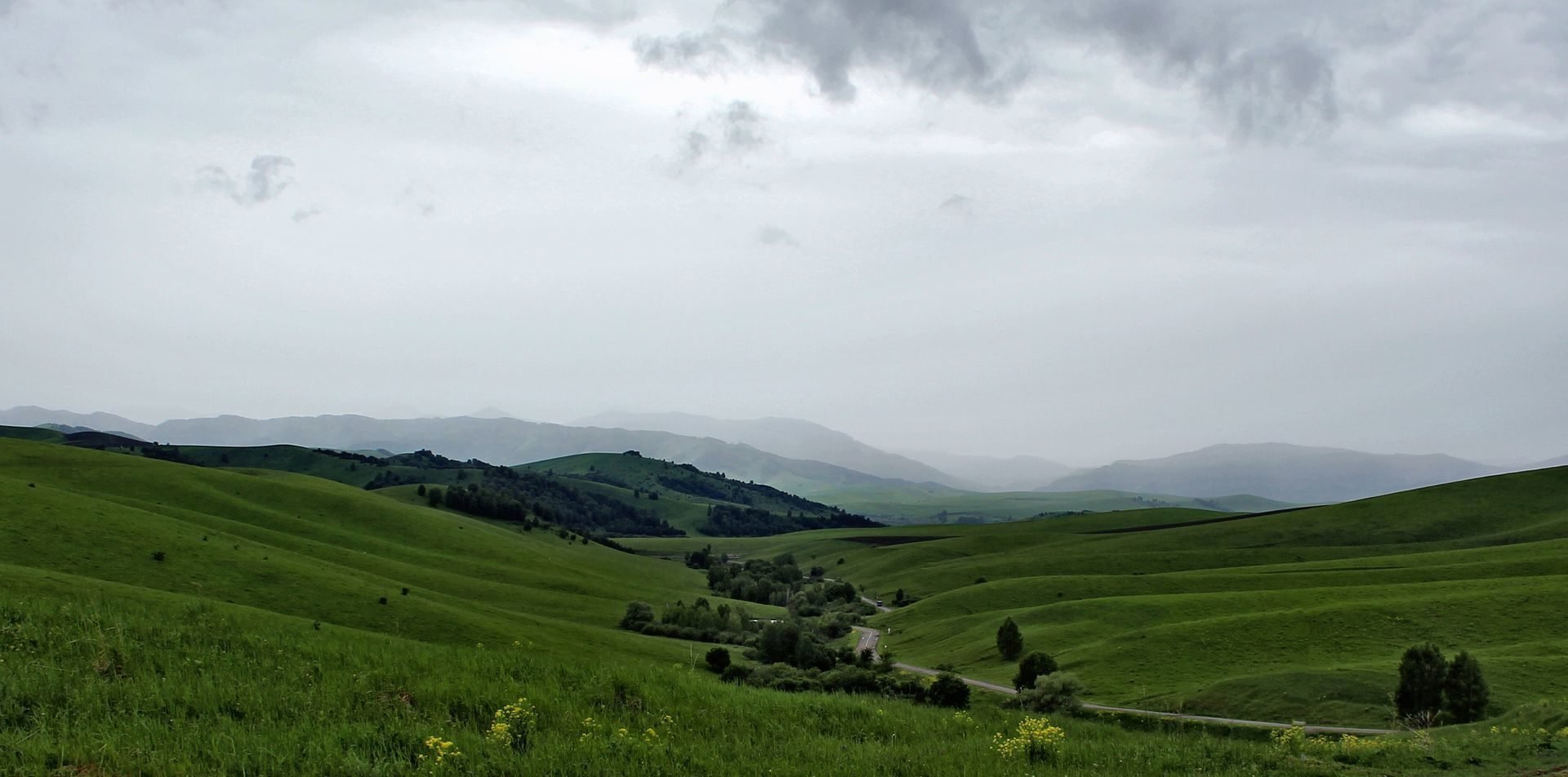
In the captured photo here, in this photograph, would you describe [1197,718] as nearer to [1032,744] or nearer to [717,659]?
[717,659]

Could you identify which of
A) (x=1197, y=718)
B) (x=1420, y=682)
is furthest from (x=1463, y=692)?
(x=1197, y=718)

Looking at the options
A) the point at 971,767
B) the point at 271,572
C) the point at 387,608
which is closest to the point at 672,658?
the point at 387,608

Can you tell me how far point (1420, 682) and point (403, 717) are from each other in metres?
71.6

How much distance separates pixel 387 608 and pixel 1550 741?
79248 millimetres

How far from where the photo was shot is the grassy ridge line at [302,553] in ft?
236

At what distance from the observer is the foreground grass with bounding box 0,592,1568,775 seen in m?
11.3

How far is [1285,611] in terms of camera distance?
8856 cm

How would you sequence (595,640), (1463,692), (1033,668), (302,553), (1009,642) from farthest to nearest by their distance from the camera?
1. (1009,642)
2. (302,553)
3. (595,640)
4. (1033,668)
5. (1463,692)

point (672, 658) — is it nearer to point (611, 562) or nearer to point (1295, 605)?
point (1295, 605)

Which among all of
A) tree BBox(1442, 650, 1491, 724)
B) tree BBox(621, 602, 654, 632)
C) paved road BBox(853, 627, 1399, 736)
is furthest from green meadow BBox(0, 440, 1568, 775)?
tree BBox(621, 602, 654, 632)

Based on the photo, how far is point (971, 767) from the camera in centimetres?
1414

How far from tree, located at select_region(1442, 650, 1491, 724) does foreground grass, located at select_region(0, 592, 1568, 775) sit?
4921 centimetres

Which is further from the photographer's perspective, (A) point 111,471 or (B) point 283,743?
(A) point 111,471

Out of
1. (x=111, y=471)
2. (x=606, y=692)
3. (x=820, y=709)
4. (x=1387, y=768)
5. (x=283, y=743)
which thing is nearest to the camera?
(x=283, y=743)
